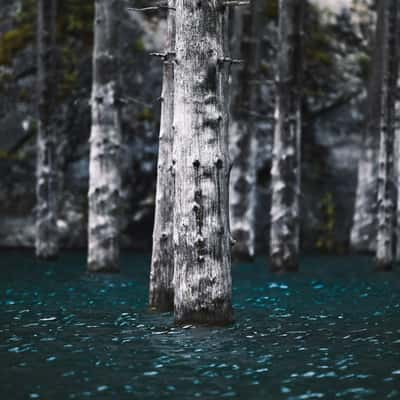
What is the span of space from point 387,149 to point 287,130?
255 centimetres

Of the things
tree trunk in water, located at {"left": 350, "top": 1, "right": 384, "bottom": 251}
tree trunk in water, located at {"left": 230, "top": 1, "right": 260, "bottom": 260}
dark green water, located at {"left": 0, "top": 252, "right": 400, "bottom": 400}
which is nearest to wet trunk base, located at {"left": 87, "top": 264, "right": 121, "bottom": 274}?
dark green water, located at {"left": 0, "top": 252, "right": 400, "bottom": 400}

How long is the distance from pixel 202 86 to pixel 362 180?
1880 centimetres

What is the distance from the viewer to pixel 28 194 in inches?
1109

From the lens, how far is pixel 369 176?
90.6 ft

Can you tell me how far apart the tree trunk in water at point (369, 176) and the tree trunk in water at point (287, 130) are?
29.9ft

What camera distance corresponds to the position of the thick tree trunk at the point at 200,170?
974cm

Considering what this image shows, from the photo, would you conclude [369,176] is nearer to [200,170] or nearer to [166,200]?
[166,200]

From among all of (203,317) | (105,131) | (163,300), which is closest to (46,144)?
(105,131)

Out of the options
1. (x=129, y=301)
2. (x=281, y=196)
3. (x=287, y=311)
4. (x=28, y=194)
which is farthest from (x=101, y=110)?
(x=28, y=194)

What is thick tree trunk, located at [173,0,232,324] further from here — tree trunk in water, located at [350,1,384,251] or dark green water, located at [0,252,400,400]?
tree trunk in water, located at [350,1,384,251]

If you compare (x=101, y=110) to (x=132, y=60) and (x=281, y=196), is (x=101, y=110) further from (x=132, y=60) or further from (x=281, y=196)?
(x=132, y=60)

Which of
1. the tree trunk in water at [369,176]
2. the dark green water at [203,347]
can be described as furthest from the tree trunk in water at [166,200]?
the tree trunk in water at [369,176]

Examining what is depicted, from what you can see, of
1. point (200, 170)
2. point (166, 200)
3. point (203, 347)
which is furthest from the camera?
point (166, 200)

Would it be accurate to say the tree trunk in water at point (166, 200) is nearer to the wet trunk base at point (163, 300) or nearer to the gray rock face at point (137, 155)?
the wet trunk base at point (163, 300)
